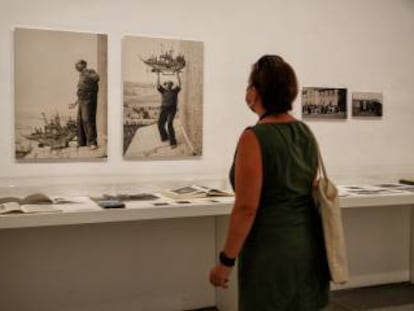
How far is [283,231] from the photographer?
194cm

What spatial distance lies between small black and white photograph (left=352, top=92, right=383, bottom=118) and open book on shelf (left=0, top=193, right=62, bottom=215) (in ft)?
8.14

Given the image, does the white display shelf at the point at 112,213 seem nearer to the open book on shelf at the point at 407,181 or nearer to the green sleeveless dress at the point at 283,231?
the green sleeveless dress at the point at 283,231

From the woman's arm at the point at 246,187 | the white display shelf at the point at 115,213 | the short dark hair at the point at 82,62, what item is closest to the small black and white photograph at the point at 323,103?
the white display shelf at the point at 115,213

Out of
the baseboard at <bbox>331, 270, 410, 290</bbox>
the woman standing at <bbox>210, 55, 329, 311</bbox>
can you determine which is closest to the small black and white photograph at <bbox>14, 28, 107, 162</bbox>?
the woman standing at <bbox>210, 55, 329, 311</bbox>

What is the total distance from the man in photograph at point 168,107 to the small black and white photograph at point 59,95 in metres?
0.39

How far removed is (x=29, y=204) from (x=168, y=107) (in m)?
1.14

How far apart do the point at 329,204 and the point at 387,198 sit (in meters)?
1.79

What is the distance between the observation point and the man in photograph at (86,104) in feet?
11.0

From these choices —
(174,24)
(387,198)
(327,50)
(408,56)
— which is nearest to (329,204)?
(387,198)

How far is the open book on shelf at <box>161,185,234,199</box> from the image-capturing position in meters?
3.34

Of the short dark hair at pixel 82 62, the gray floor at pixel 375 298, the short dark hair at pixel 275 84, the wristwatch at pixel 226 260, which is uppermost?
the short dark hair at pixel 82 62

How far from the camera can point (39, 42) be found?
324cm

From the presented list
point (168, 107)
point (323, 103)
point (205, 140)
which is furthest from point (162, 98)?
point (323, 103)

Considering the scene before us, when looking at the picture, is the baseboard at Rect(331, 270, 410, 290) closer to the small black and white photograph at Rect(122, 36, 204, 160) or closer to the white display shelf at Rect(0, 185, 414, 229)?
the white display shelf at Rect(0, 185, 414, 229)
